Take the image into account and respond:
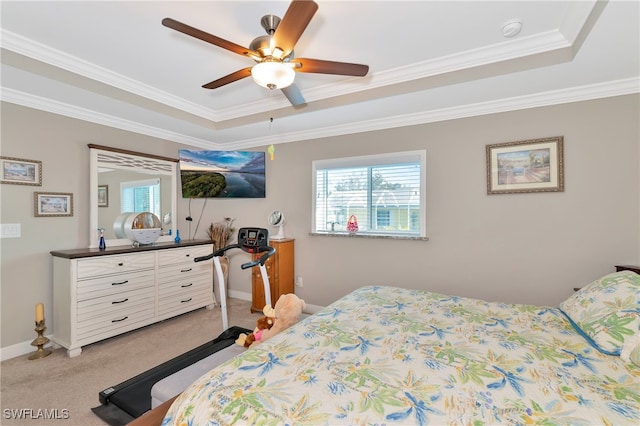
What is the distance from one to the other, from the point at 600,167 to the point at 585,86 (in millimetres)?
696

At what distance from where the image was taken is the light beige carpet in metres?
1.95

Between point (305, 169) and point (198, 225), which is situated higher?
point (305, 169)

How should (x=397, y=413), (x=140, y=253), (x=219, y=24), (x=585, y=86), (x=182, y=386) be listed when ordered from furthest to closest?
(x=140, y=253) → (x=585, y=86) → (x=219, y=24) → (x=182, y=386) → (x=397, y=413)

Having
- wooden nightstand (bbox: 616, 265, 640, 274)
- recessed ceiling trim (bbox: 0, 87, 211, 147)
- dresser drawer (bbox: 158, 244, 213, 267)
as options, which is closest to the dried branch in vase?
dresser drawer (bbox: 158, 244, 213, 267)

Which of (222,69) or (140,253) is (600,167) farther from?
(140,253)

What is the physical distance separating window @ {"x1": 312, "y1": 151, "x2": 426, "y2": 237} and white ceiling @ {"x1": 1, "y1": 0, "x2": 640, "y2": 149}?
1.60ft

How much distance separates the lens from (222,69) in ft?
Result: 8.32

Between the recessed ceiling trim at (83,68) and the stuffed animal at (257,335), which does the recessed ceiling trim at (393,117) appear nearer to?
the recessed ceiling trim at (83,68)

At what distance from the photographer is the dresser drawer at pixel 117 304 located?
275cm

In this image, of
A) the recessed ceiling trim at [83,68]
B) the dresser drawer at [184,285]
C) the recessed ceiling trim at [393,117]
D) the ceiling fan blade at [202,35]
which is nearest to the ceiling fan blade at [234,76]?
the ceiling fan blade at [202,35]

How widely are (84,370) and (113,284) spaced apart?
800 mm

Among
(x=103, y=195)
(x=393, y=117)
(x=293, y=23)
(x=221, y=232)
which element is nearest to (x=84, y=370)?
(x=103, y=195)

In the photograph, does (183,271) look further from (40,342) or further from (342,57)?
(342,57)

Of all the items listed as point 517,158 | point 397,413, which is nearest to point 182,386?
point 397,413
